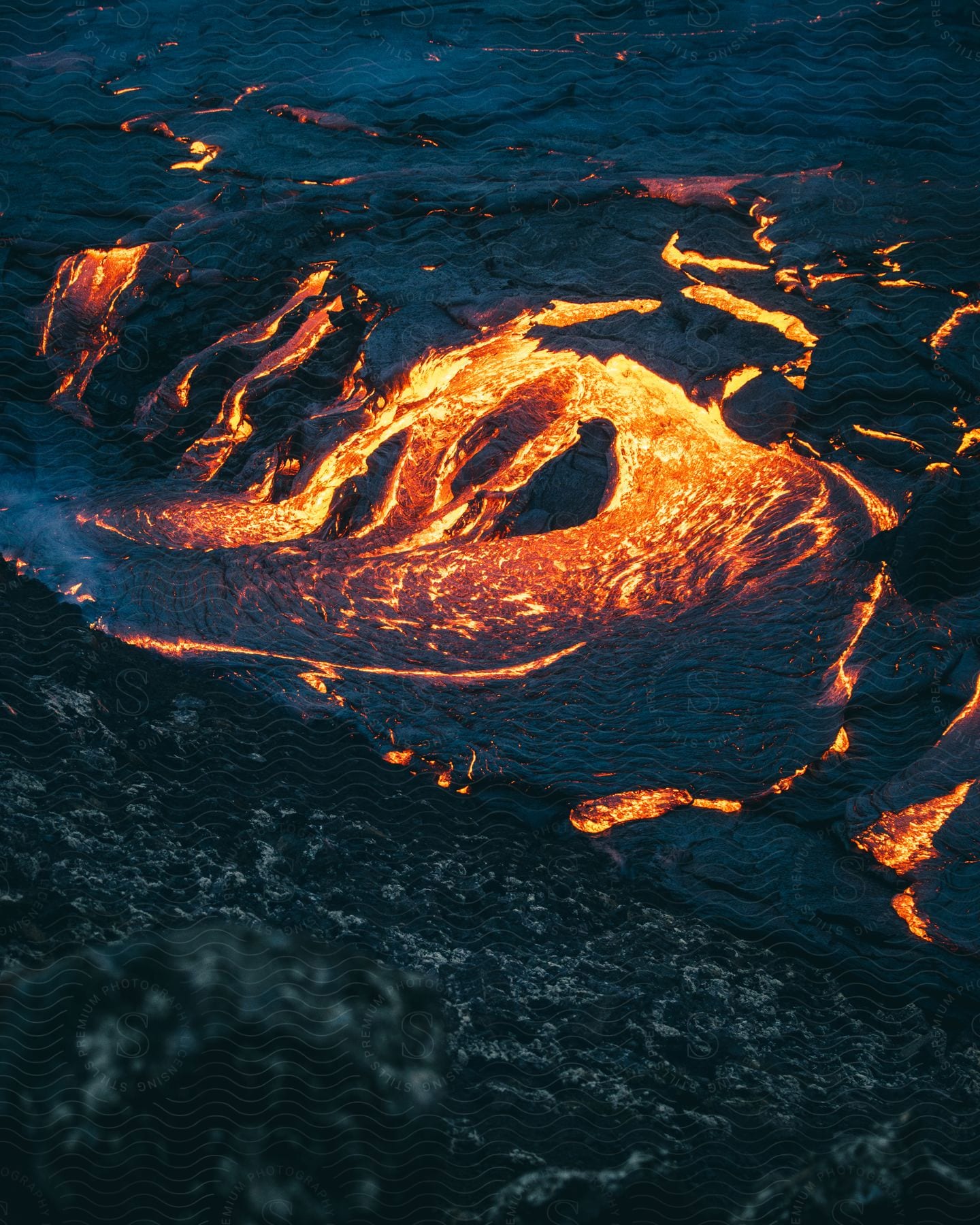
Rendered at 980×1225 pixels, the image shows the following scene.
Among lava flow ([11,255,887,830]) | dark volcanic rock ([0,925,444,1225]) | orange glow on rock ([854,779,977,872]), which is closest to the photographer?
dark volcanic rock ([0,925,444,1225])

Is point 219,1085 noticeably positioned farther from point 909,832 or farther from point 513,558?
point 909,832

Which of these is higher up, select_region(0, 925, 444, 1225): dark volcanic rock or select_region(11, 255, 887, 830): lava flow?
select_region(11, 255, 887, 830): lava flow

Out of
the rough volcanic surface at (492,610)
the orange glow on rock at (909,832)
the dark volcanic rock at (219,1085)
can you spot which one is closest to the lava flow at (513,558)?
the rough volcanic surface at (492,610)

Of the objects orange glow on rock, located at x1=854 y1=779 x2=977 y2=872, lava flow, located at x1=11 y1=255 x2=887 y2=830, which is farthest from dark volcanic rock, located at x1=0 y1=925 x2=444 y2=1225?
orange glow on rock, located at x1=854 y1=779 x2=977 y2=872

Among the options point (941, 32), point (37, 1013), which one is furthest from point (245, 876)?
point (941, 32)

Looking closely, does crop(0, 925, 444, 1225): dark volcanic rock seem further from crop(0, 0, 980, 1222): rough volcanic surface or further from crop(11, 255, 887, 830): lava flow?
crop(11, 255, 887, 830): lava flow

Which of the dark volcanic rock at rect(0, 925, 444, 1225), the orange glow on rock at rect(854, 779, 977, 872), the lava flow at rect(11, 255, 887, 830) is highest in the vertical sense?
the lava flow at rect(11, 255, 887, 830)

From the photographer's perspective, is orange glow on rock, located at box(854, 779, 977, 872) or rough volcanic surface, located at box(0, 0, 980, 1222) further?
orange glow on rock, located at box(854, 779, 977, 872)
